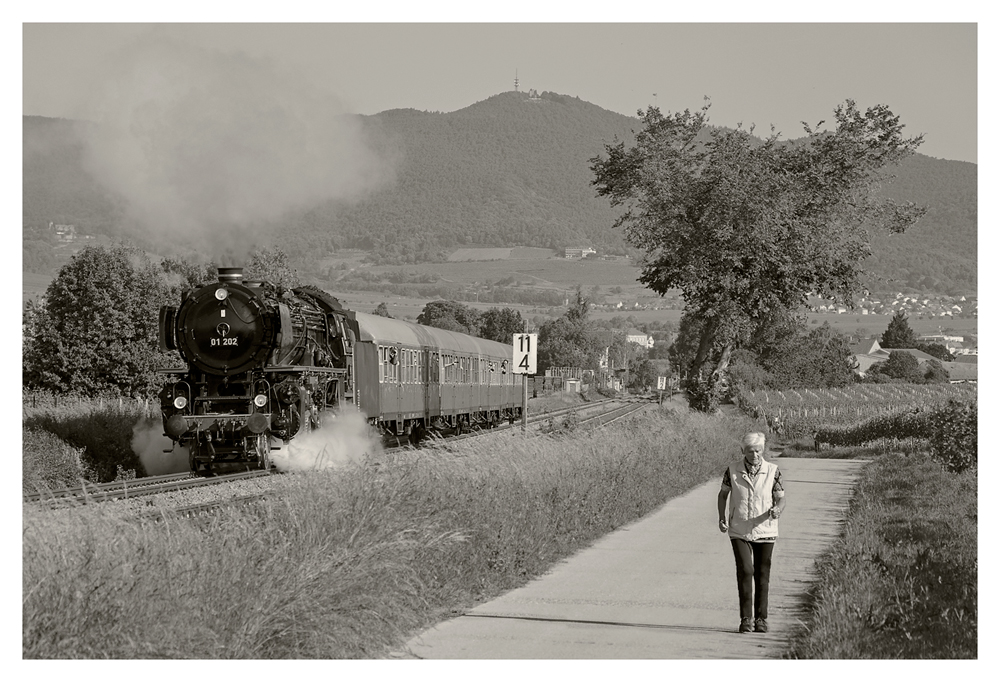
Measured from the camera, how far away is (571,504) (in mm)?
14922

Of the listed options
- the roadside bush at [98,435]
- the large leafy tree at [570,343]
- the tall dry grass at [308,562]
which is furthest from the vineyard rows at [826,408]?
the large leafy tree at [570,343]

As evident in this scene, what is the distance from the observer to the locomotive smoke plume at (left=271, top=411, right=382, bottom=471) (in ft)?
71.0

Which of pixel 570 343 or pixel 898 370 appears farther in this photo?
pixel 570 343

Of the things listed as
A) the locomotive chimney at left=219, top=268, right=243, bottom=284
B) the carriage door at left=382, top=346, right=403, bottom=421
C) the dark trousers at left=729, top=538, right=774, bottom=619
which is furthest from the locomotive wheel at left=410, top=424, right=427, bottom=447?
the dark trousers at left=729, top=538, right=774, bottom=619

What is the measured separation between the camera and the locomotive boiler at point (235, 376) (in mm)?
21391

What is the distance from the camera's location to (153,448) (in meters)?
24.5

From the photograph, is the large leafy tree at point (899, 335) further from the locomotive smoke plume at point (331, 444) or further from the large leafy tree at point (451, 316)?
the locomotive smoke plume at point (331, 444)

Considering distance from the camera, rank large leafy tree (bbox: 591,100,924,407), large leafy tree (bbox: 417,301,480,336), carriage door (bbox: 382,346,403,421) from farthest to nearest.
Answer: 1. large leafy tree (bbox: 417,301,480,336)
2. large leafy tree (bbox: 591,100,924,407)
3. carriage door (bbox: 382,346,403,421)

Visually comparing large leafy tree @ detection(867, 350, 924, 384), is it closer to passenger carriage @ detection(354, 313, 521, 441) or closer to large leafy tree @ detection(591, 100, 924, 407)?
large leafy tree @ detection(591, 100, 924, 407)

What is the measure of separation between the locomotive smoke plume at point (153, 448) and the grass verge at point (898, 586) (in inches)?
542

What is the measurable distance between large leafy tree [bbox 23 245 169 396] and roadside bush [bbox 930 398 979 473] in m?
24.2

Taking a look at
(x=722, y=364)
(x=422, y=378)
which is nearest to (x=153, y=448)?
(x=422, y=378)

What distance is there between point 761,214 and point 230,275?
19.4 m

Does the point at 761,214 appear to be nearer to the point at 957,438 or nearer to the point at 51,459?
the point at 957,438
